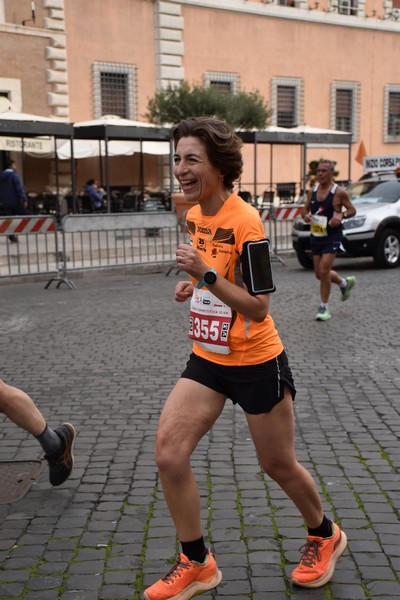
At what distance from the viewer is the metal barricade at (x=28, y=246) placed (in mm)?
13180

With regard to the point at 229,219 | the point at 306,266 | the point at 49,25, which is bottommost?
the point at 306,266

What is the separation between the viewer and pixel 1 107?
22.5 metres

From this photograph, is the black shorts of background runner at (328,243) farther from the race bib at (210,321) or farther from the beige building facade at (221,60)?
the beige building facade at (221,60)

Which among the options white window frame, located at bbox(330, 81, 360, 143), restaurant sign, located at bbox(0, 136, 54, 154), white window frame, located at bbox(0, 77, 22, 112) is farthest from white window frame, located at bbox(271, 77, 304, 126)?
restaurant sign, located at bbox(0, 136, 54, 154)

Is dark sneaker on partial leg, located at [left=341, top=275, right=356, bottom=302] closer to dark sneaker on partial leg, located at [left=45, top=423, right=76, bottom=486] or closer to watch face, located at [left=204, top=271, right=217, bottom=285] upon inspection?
dark sneaker on partial leg, located at [left=45, top=423, right=76, bottom=486]

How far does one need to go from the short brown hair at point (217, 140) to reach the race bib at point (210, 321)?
48 cm

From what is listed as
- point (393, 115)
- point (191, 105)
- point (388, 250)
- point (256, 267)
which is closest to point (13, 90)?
point (191, 105)

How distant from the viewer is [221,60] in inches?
1219

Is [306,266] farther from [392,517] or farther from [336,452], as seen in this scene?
[392,517]

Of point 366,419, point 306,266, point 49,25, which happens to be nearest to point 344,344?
point 366,419

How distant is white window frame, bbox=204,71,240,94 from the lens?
30578 mm

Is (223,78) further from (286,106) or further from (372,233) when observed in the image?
(372,233)

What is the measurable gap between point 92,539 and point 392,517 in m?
1.43

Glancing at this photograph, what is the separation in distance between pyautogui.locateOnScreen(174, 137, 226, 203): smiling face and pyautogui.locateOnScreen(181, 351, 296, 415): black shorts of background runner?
666 mm
